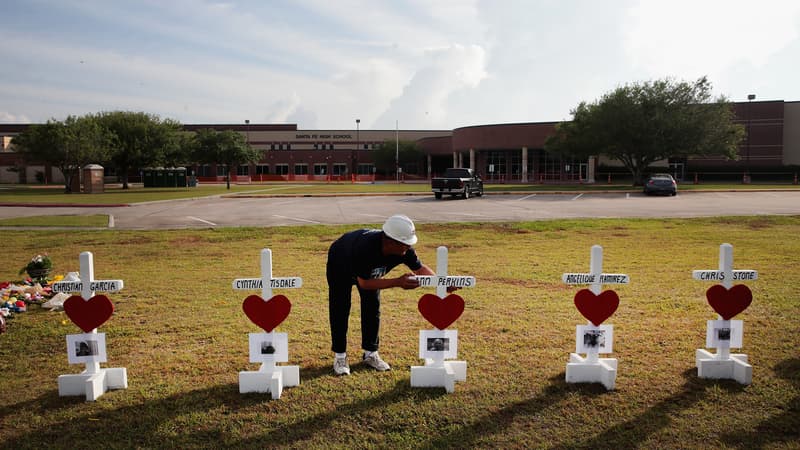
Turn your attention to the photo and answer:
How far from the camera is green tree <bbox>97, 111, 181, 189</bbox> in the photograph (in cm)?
4881

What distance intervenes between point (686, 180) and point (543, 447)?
64.5m

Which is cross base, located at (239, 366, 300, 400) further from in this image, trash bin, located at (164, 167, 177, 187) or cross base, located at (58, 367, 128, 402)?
trash bin, located at (164, 167, 177, 187)

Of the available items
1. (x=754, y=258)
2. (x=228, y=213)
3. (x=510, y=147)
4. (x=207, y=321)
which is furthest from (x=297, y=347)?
(x=510, y=147)

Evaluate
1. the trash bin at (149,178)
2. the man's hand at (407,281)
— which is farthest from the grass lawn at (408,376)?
the trash bin at (149,178)

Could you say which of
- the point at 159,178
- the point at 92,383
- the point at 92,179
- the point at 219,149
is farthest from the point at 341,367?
the point at 159,178

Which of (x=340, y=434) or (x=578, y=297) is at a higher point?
(x=578, y=297)

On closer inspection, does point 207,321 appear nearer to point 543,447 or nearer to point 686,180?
point 543,447

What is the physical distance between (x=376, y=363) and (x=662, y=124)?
43847 mm

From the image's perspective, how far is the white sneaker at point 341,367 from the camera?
5.24 metres

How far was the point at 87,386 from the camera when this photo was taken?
473cm

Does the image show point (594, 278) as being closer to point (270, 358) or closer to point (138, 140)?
point (270, 358)

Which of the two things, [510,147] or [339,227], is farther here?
[510,147]

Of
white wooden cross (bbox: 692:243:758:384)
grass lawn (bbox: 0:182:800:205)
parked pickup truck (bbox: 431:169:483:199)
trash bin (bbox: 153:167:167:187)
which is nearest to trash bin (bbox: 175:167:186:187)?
trash bin (bbox: 153:167:167:187)

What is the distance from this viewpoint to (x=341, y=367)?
526 centimetres
